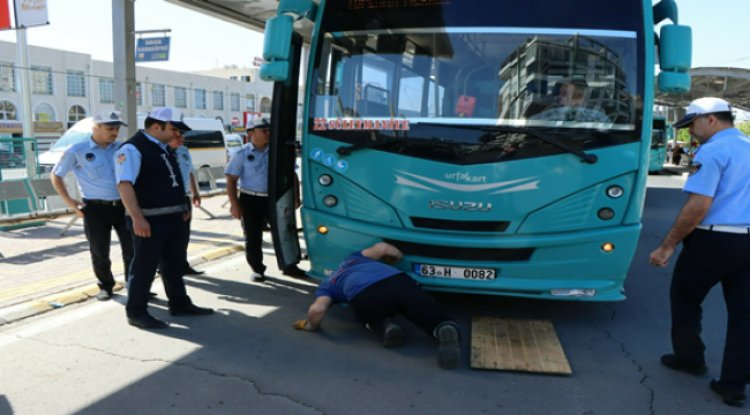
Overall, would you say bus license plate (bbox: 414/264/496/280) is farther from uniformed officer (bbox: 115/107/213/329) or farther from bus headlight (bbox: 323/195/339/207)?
uniformed officer (bbox: 115/107/213/329)

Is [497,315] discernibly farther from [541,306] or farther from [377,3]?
[377,3]

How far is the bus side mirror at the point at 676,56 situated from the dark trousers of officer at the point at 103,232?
16.4 ft

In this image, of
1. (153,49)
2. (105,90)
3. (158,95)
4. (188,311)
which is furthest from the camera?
(158,95)

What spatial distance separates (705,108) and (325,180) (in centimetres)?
293

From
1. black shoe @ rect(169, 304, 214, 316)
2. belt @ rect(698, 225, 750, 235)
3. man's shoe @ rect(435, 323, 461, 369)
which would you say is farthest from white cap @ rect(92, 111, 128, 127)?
belt @ rect(698, 225, 750, 235)

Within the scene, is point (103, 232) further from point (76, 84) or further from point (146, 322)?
point (76, 84)

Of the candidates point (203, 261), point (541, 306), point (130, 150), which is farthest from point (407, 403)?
point (203, 261)

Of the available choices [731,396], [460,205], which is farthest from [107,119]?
[731,396]

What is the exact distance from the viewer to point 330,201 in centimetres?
513

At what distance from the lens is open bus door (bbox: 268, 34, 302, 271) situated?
5457 millimetres

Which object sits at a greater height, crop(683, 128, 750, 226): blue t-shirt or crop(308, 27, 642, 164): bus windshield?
crop(308, 27, 642, 164): bus windshield

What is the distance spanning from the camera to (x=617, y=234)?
4.62 m

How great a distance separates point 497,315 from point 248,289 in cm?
265

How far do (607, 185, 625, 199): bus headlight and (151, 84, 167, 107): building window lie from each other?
57.0m
